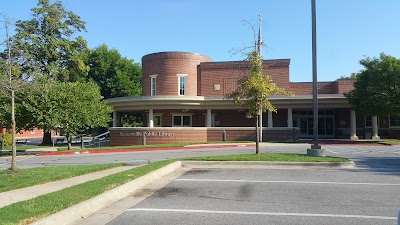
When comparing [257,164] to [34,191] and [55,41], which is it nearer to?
[34,191]

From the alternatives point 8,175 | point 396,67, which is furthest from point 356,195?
point 396,67

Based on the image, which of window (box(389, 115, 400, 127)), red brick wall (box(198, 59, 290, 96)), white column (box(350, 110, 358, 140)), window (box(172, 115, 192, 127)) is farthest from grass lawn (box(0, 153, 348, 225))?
window (box(389, 115, 400, 127))

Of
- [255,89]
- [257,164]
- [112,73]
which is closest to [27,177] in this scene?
[257,164]

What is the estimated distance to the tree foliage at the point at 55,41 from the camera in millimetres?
35844

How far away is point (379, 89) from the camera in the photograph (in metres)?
30.8

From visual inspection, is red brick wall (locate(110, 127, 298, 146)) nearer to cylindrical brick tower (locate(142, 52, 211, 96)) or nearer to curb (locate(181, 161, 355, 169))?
cylindrical brick tower (locate(142, 52, 211, 96))

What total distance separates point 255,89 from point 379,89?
1982 cm

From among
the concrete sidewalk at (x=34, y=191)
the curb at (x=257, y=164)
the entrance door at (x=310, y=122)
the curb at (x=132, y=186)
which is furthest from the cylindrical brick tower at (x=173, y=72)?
the concrete sidewalk at (x=34, y=191)

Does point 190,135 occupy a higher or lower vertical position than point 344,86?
lower

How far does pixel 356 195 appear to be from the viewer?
8430 millimetres

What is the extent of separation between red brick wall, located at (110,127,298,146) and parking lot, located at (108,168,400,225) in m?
19.6

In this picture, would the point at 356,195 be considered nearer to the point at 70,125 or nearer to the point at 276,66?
the point at 70,125

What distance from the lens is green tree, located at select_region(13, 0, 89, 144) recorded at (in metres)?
35.8

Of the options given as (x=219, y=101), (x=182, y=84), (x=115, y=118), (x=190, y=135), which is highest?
(x=182, y=84)
